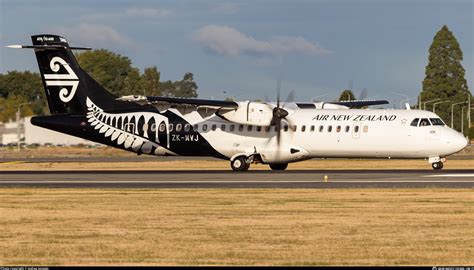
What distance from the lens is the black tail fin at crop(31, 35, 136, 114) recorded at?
4922 cm

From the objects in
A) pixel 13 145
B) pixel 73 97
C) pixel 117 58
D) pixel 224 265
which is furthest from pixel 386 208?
pixel 117 58

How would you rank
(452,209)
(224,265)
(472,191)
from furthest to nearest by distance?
(472,191) < (452,209) < (224,265)

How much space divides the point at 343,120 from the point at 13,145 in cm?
6896

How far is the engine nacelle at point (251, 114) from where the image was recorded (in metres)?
46.2

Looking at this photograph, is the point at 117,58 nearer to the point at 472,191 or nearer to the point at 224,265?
the point at 472,191

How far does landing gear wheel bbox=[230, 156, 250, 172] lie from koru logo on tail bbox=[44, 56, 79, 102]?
30.2 feet

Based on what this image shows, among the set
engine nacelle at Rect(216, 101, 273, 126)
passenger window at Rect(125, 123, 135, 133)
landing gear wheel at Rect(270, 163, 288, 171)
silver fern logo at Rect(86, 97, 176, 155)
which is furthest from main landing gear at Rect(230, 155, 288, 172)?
passenger window at Rect(125, 123, 135, 133)

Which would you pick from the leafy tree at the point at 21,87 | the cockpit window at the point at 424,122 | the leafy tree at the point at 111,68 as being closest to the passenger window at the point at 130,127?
the cockpit window at the point at 424,122

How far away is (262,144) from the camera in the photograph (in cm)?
4647

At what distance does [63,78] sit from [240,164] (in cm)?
1034

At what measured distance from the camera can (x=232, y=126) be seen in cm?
4741

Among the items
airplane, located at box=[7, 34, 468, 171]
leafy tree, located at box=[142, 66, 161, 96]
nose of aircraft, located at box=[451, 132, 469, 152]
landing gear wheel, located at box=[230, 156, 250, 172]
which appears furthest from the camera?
leafy tree, located at box=[142, 66, 161, 96]

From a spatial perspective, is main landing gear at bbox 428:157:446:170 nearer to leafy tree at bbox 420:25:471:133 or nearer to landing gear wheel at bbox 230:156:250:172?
landing gear wheel at bbox 230:156:250:172

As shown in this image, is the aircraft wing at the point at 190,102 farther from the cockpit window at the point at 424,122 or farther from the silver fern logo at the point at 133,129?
the cockpit window at the point at 424,122
